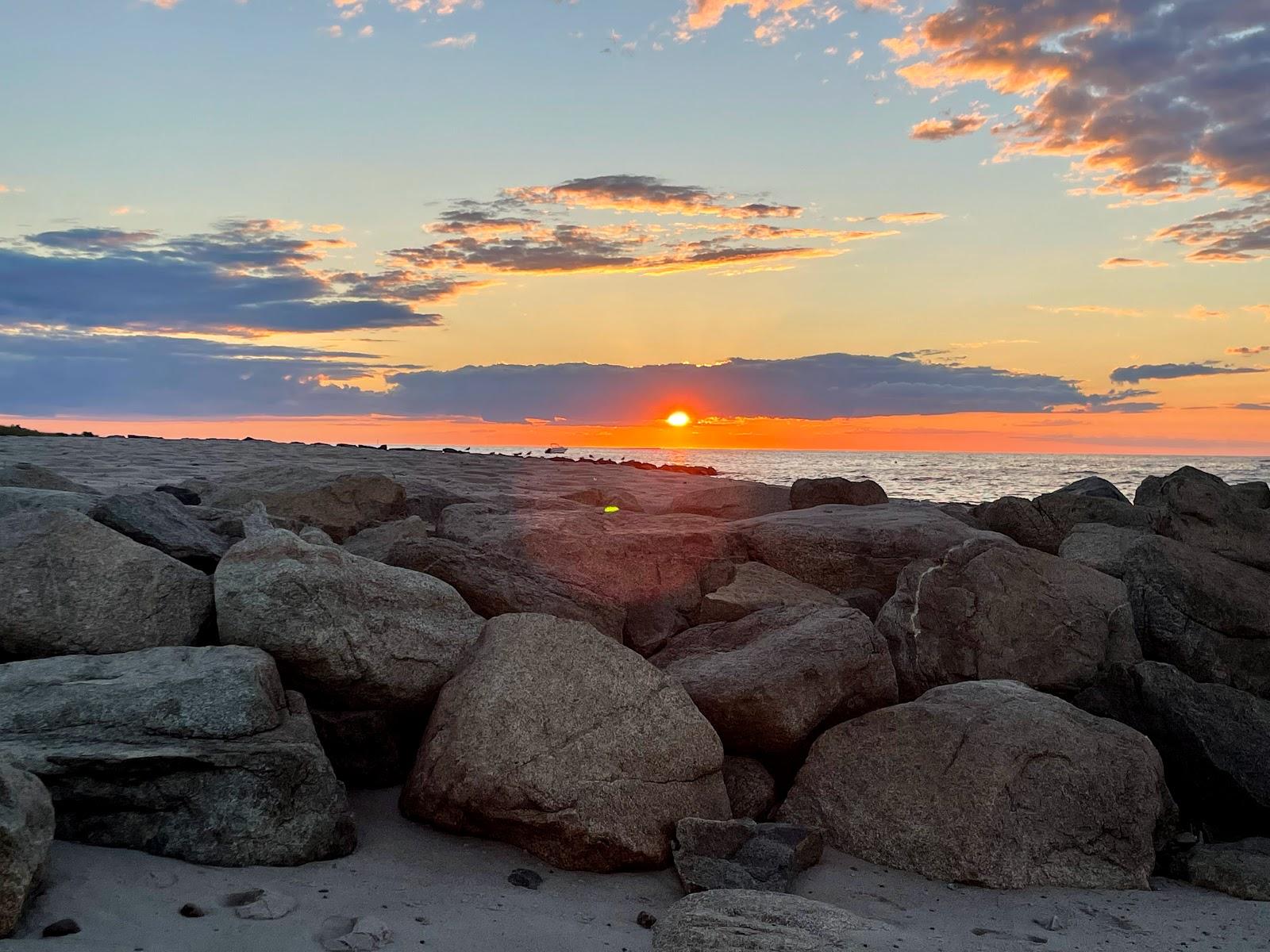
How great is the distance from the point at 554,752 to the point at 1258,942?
132 inches

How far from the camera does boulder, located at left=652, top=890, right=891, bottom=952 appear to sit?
4.05 meters

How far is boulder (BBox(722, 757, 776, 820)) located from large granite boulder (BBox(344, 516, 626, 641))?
1.59 metres

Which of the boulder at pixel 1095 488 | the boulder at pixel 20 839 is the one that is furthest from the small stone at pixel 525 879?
the boulder at pixel 1095 488

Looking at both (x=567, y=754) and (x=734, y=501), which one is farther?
(x=734, y=501)

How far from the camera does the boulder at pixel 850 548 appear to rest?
888 centimetres

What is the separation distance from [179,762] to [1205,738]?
19.1ft

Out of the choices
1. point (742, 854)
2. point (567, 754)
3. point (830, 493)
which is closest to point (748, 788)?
point (742, 854)

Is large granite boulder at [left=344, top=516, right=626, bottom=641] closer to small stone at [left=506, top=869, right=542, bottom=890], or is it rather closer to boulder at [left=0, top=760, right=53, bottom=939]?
small stone at [left=506, top=869, right=542, bottom=890]

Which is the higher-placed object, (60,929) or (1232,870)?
(60,929)

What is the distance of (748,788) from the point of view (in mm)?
5859

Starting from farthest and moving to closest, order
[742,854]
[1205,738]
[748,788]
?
[1205,738] < [748,788] < [742,854]

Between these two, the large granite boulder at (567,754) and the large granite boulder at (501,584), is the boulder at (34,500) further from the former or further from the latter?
the large granite boulder at (567,754)

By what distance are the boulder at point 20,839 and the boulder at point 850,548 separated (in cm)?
613

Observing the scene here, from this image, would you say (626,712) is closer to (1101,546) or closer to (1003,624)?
(1003,624)
